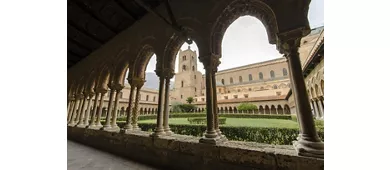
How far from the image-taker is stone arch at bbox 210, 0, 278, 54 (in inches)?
92.0

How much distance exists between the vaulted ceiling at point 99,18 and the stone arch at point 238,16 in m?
Result: 2.02

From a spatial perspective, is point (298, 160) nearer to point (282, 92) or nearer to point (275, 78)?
point (282, 92)

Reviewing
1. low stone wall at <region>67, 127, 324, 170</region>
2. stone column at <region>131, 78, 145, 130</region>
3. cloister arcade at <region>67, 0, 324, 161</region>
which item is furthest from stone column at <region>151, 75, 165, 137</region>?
stone column at <region>131, 78, 145, 130</region>

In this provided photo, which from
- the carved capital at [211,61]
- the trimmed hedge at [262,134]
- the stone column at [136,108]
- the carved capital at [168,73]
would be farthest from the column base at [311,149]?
the stone column at [136,108]

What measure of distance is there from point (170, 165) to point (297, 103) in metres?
2.21

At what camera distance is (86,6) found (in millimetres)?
4062

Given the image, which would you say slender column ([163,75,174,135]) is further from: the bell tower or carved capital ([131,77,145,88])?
the bell tower

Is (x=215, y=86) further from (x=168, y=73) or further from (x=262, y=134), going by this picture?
(x=262, y=134)

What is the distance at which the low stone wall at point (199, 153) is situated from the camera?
1.78 m

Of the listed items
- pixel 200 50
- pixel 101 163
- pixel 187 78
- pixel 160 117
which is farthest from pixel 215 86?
pixel 187 78

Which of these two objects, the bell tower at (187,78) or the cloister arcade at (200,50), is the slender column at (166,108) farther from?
the bell tower at (187,78)

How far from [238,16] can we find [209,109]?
1.70 metres

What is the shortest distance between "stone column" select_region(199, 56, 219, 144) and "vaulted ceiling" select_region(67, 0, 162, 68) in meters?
2.29

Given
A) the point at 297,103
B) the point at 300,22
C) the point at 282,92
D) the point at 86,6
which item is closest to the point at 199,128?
the point at 297,103
